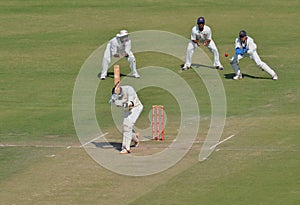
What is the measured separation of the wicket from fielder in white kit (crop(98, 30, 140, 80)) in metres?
5.97

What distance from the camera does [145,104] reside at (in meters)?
38.4

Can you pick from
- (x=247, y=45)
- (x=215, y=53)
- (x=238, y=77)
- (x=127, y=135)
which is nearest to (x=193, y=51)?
(x=215, y=53)

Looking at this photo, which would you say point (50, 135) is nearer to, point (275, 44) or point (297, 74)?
point (297, 74)

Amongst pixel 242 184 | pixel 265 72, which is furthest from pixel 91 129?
pixel 265 72

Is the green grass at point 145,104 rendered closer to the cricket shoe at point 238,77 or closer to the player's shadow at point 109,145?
the cricket shoe at point 238,77

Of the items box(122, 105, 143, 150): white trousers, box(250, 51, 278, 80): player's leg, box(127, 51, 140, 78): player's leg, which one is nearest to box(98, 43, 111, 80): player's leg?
box(127, 51, 140, 78): player's leg

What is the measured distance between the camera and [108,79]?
43.2 meters

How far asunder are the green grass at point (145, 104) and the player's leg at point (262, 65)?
537 millimetres

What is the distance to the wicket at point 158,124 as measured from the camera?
32.8m

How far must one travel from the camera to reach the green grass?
1043 inches

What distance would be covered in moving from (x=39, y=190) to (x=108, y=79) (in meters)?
17.1

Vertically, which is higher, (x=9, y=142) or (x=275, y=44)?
(x=275, y=44)

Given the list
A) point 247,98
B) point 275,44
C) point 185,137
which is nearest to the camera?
Answer: point 185,137

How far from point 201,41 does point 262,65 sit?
12.5 ft
